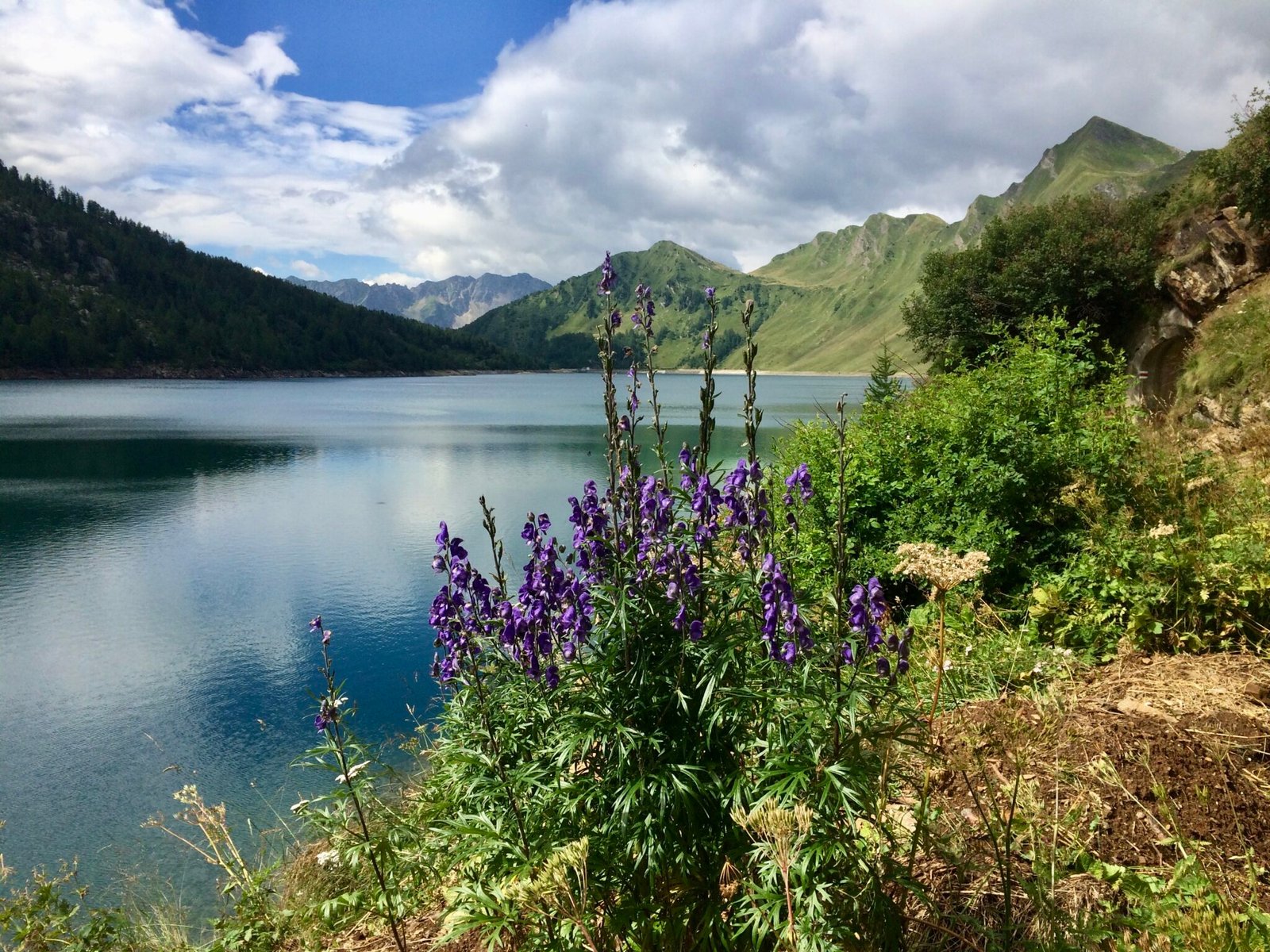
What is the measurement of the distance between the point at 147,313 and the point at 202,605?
17548cm

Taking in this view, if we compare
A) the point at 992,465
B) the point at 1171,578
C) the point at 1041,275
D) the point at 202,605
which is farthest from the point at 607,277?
the point at 1041,275

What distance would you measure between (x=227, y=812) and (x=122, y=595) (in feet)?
40.4

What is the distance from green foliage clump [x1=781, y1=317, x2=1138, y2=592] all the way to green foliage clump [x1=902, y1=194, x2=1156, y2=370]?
34.9 ft

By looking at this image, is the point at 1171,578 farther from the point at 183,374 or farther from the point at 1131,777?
the point at 183,374

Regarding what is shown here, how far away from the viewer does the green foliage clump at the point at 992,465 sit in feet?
27.3

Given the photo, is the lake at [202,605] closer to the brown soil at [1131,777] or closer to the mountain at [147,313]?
the brown soil at [1131,777]

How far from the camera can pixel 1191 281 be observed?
18.8 meters

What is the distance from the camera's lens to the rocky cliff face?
56.6ft

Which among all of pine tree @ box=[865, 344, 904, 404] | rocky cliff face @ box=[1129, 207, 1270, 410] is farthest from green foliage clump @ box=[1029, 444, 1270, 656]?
rocky cliff face @ box=[1129, 207, 1270, 410]

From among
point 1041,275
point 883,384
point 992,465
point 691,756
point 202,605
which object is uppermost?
point 1041,275

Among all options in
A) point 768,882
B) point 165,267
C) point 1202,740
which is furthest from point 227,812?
point 165,267

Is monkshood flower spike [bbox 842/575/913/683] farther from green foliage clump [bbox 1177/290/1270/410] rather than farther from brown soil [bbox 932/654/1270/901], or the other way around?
green foliage clump [bbox 1177/290/1270/410]

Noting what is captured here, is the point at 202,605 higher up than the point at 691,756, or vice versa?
the point at 691,756

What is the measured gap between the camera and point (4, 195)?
17125cm
